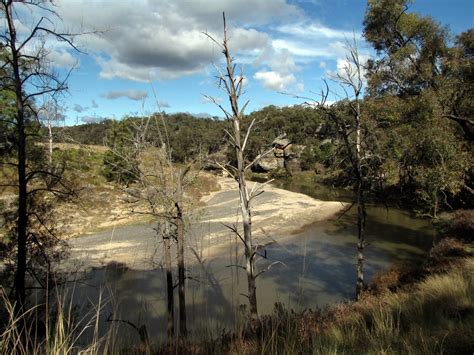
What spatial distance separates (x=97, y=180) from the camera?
37500 mm

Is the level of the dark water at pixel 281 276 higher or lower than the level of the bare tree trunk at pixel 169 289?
lower

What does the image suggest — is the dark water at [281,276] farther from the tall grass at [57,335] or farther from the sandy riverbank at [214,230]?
the tall grass at [57,335]

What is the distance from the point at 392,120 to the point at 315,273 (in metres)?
10.5

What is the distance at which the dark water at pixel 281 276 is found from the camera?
14469 millimetres

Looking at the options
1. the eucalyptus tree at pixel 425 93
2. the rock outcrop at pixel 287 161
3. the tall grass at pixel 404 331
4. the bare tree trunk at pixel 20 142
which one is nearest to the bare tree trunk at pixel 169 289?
the bare tree trunk at pixel 20 142

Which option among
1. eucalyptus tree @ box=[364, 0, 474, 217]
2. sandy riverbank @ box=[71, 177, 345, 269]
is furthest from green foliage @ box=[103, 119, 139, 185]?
eucalyptus tree @ box=[364, 0, 474, 217]

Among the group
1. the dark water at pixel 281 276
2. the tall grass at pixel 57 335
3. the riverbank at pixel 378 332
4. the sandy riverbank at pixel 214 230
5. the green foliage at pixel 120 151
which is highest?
the green foliage at pixel 120 151

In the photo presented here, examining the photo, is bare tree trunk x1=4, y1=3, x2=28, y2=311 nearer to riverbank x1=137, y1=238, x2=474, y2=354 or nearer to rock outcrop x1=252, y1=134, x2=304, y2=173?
riverbank x1=137, y1=238, x2=474, y2=354

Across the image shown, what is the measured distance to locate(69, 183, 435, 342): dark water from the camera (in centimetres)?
1447

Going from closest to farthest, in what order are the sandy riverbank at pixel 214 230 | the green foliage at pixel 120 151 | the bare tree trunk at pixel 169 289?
the bare tree trunk at pixel 169 289, the green foliage at pixel 120 151, the sandy riverbank at pixel 214 230

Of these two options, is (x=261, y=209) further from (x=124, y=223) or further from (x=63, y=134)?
(x=63, y=134)

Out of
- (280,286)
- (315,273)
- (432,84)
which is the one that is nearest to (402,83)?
(432,84)

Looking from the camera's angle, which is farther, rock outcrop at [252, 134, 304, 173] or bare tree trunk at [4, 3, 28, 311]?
rock outcrop at [252, 134, 304, 173]

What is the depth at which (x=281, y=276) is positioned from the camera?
61.2 ft
